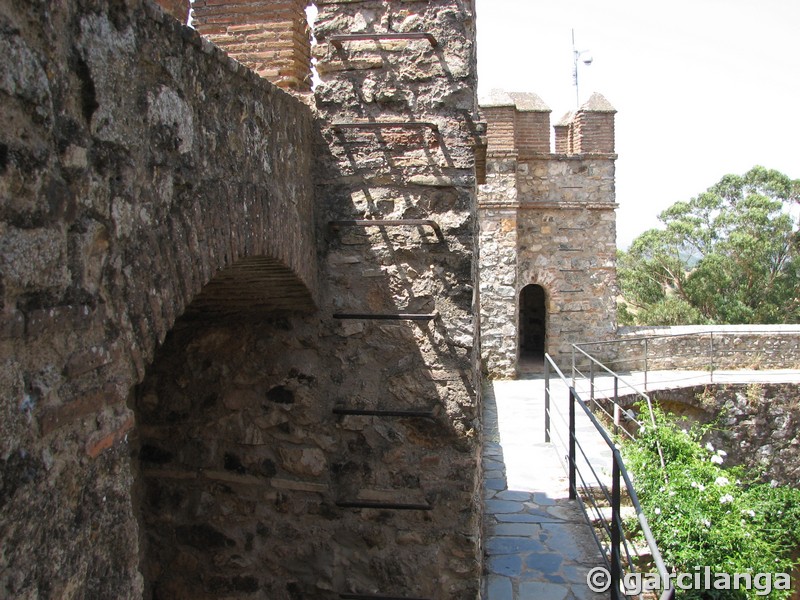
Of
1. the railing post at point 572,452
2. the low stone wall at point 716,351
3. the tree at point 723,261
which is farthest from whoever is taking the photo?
the tree at point 723,261

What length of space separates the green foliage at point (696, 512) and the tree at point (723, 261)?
1388cm

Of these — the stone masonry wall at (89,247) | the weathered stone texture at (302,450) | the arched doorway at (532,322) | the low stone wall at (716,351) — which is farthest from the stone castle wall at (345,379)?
the arched doorway at (532,322)

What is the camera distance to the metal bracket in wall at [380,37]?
378 centimetres

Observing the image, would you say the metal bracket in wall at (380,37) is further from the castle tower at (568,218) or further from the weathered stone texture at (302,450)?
the castle tower at (568,218)

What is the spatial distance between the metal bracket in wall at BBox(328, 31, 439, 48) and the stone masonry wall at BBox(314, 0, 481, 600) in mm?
19

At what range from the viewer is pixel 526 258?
1351 cm

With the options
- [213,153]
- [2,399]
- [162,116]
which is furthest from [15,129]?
[213,153]

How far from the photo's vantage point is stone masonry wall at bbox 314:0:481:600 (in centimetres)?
384

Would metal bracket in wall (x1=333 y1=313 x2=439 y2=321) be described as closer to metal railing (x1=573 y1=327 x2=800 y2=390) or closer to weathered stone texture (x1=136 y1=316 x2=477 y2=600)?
weathered stone texture (x1=136 y1=316 x2=477 y2=600)

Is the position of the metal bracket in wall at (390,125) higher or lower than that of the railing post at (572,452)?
higher

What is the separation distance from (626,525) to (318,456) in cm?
356

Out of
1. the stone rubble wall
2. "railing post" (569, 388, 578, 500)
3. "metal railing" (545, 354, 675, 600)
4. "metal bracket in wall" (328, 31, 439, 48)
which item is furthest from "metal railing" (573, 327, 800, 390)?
"metal bracket in wall" (328, 31, 439, 48)

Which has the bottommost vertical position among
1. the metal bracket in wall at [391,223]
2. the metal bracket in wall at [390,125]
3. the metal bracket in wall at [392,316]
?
the metal bracket in wall at [392,316]

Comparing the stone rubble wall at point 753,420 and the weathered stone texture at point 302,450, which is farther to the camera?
the stone rubble wall at point 753,420
